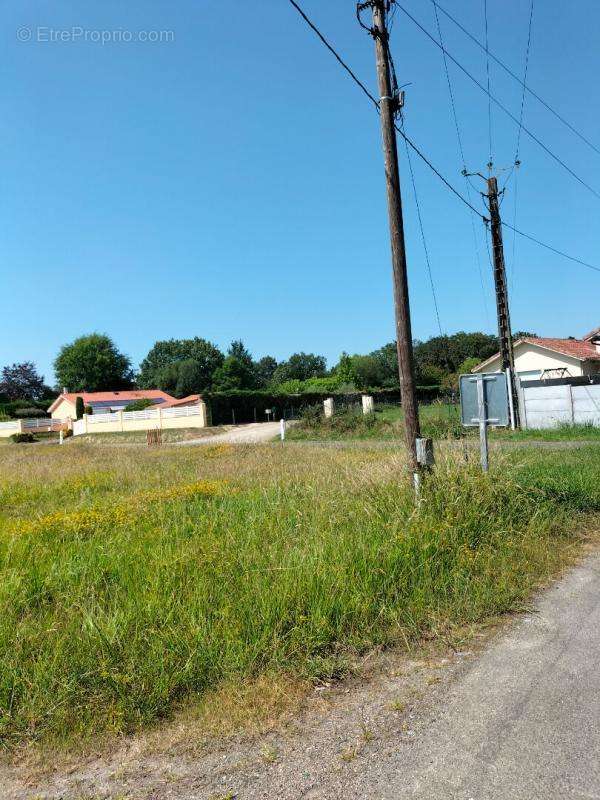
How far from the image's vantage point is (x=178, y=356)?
4003 inches

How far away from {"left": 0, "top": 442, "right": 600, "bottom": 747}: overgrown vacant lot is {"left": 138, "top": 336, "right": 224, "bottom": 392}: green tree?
299ft

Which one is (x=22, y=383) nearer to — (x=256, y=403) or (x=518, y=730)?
(x=256, y=403)

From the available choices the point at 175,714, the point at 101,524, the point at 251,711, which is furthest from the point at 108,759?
the point at 101,524

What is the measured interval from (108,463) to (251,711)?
13738 millimetres

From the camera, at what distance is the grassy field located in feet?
70.7

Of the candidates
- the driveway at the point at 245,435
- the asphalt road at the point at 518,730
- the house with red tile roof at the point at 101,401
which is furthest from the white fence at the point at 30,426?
the asphalt road at the point at 518,730

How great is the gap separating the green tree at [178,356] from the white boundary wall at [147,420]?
53.3 metres

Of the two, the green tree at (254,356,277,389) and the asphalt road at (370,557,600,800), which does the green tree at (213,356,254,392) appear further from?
the asphalt road at (370,557,600,800)

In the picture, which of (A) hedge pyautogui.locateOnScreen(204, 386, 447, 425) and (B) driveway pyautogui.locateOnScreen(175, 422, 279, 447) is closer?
(B) driveway pyautogui.locateOnScreen(175, 422, 279, 447)

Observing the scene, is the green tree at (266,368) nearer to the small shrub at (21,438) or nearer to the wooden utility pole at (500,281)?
the small shrub at (21,438)

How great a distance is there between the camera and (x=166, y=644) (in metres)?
3.84

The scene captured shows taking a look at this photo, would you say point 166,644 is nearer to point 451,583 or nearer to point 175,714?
point 175,714

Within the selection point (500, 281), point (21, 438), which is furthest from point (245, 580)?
point (21, 438)

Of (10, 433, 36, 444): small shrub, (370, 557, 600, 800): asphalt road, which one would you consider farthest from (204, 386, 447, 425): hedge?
(370, 557, 600, 800): asphalt road
